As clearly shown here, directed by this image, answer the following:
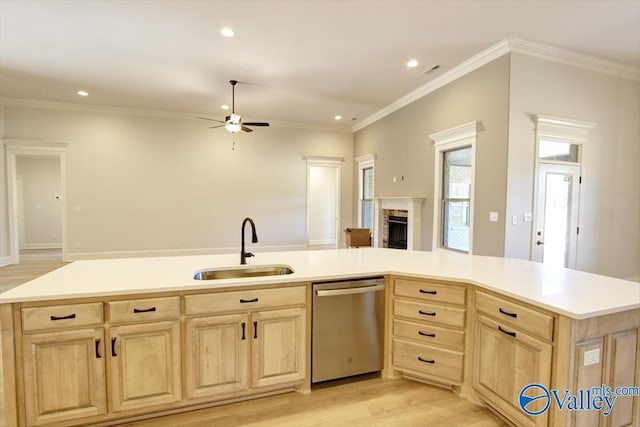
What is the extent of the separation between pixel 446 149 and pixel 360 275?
3.48 metres

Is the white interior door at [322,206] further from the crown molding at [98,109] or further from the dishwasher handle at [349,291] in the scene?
the dishwasher handle at [349,291]

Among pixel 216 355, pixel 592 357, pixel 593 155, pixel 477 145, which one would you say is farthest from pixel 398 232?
pixel 216 355

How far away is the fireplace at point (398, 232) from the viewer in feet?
19.5

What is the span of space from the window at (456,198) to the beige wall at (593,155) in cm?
73

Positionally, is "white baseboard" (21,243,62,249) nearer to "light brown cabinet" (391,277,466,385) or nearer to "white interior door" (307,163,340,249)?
"white interior door" (307,163,340,249)

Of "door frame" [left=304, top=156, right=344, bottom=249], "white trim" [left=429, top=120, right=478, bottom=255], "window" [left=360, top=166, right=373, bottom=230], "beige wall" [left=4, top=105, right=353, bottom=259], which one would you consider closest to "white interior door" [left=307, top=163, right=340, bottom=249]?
"door frame" [left=304, top=156, right=344, bottom=249]

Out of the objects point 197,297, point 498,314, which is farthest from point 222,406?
point 498,314

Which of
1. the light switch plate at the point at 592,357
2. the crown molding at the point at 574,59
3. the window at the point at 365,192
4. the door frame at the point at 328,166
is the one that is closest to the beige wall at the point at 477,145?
the crown molding at the point at 574,59

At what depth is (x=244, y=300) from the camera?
1978mm

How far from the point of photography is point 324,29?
347 centimetres

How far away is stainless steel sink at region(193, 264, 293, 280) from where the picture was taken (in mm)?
2264

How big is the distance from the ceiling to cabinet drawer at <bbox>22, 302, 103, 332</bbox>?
115 inches

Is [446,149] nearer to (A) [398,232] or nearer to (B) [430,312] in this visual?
(A) [398,232]

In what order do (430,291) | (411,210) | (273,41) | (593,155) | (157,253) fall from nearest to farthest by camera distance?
(430,291) < (273,41) < (593,155) < (411,210) < (157,253)
